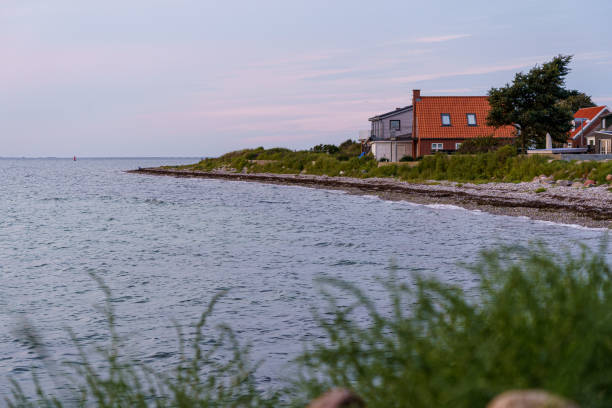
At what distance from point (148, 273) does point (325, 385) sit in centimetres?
1160

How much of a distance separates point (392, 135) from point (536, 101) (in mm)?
19623

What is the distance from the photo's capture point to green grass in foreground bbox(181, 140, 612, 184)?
98.6ft

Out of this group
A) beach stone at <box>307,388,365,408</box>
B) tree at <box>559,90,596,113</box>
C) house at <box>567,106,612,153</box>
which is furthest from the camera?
tree at <box>559,90,596,113</box>

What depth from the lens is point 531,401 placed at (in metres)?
2.34

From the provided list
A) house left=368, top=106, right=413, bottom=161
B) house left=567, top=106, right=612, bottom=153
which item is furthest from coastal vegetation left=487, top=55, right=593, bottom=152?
house left=567, top=106, right=612, bottom=153

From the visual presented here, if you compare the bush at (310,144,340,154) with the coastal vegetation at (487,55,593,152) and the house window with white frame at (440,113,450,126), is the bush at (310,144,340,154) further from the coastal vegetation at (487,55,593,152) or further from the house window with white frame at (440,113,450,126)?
the coastal vegetation at (487,55,593,152)

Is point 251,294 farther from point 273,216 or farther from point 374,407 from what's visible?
point 273,216

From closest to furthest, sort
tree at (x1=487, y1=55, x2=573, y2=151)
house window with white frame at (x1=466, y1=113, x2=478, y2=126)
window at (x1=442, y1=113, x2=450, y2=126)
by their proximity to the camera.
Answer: tree at (x1=487, y1=55, x2=573, y2=151) → house window with white frame at (x1=466, y1=113, x2=478, y2=126) → window at (x1=442, y1=113, x2=450, y2=126)

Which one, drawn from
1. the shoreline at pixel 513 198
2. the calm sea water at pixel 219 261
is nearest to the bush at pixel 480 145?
Result: the shoreline at pixel 513 198

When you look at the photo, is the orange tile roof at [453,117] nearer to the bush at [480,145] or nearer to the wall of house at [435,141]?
the wall of house at [435,141]

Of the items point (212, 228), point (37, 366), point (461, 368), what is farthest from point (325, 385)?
point (212, 228)

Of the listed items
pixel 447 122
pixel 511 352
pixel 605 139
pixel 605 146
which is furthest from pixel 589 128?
pixel 511 352

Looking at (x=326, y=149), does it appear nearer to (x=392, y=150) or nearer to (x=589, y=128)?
(x=392, y=150)

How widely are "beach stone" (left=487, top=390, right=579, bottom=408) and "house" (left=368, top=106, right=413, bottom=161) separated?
5562cm
